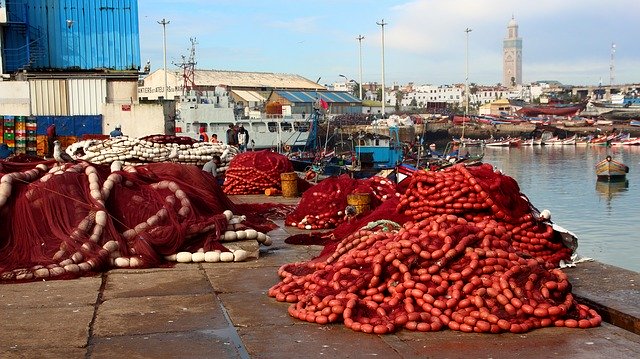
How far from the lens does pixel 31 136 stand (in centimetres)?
2409

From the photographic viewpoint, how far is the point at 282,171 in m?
14.4

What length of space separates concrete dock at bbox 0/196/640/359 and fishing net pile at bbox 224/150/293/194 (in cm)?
751

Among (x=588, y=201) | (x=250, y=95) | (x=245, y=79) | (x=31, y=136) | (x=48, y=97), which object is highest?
(x=245, y=79)

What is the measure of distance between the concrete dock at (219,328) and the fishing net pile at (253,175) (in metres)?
7.51

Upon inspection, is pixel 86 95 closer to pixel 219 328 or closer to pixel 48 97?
pixel 48 97

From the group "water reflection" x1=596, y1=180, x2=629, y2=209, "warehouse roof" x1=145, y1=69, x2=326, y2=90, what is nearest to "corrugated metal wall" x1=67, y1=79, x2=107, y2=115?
"water reflection" x1=596, y1=180, x2=629, y2=209

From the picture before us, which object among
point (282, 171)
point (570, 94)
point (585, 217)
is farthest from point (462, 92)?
point (282, 171)

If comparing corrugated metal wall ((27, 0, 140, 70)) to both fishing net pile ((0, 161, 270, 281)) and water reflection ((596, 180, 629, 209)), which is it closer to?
water reflection ((596, 180, 629, 209))

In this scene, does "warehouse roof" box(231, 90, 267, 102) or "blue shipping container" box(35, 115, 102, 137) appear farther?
"warehouse roof" box(231, 90, 267, 102)

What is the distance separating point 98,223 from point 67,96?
2024 centimetres

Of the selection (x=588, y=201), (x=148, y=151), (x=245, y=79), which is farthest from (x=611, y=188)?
(x=245, y=79)

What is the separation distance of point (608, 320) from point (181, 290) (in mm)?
3355

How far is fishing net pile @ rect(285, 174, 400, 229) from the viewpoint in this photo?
9.80 meters

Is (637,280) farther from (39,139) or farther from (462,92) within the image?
(462,92)
